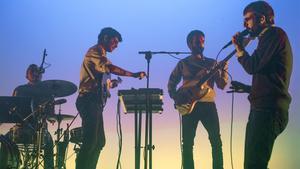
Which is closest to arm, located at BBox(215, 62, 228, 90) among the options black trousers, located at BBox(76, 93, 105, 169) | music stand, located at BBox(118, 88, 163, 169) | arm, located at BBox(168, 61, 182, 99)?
arm, located at BBox(168, 61, 182, 99)

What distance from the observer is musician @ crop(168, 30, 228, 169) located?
4.42 meters

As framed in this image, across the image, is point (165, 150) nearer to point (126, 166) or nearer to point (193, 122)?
point (126, 166)

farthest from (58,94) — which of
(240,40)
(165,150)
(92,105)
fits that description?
(240,40)

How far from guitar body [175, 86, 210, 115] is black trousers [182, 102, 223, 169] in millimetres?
57

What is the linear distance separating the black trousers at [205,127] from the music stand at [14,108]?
186cm

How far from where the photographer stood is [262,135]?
254cm

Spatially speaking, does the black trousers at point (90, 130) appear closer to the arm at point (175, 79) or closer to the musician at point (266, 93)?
the arm at point (175, 79)

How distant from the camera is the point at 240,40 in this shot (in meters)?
2.82

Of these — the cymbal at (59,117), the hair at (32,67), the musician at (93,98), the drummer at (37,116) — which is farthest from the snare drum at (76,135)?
the musician at (93,98)

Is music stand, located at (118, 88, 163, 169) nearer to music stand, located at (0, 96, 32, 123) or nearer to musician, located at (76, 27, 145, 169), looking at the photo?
musician, located at (76, 27, 145, 169)

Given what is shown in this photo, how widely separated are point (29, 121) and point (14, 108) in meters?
0.33

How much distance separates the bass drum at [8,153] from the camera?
15.9 feet

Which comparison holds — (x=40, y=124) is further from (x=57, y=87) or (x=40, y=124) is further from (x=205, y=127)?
(x=205, y=127)

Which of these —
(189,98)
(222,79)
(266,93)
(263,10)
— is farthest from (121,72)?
(266,93)
